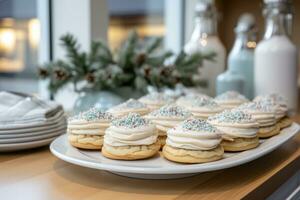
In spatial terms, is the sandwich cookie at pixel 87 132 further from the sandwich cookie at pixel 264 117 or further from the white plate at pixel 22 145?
the sandwich cookie at pixel 264 117

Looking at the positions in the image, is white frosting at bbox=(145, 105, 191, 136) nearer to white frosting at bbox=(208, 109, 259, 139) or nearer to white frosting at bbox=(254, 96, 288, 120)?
white frosting at bbox=(208, 109, 259, 139)

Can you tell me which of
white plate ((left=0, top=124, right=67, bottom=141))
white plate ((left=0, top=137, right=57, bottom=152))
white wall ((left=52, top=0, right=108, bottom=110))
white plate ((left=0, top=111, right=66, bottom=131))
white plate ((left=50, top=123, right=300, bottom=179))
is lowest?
white plate ((left=0, top=137, right=57, bottom=152))

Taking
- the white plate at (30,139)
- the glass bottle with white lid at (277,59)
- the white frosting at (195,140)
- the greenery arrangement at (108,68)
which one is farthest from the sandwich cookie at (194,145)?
the glass bottle with white lid at (277,59)

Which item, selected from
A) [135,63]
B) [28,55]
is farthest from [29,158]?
[28,55]

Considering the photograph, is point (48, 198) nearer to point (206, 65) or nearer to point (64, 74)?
point (64, 74)

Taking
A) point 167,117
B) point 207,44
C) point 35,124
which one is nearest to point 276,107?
point 167,117

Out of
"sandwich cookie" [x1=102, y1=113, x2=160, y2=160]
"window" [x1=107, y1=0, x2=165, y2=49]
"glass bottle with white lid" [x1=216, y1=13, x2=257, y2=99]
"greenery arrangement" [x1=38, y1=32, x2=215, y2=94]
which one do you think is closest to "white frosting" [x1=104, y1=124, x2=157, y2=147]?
"sandwich cookie" [x1=102, y1=113, x2=160, y2=160]

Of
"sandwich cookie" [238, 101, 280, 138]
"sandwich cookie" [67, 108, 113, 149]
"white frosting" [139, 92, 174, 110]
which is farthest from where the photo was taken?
"white frosting" [139, 92, 174, 110]
